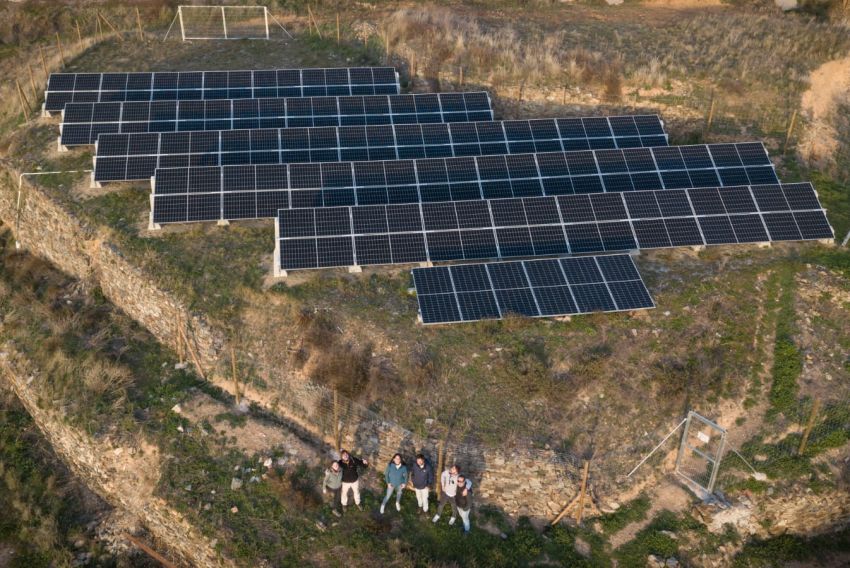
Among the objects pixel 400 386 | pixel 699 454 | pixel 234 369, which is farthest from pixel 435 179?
pixel 699 454

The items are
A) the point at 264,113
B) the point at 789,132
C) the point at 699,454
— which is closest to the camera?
the point at 699,454

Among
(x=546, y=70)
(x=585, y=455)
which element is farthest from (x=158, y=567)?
(x=546, y=70)

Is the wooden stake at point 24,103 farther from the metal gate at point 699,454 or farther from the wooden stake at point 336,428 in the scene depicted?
the metal gate at point 699,454

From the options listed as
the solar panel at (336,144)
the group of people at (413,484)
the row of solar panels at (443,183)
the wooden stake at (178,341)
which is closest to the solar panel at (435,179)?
the row of solar panels at (443,183)

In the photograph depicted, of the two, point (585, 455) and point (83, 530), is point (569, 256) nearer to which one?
point (585, 455)

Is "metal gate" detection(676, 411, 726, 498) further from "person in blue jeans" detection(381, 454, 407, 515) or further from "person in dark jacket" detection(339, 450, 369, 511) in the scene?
"person in dark jacket" detection(339, 450, 369, 511)

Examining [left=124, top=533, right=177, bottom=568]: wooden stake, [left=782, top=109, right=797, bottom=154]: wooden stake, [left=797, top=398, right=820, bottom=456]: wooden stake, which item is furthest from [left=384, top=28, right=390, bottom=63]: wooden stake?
[left=797, top=398, right=820, bottom=456]: wooden stake

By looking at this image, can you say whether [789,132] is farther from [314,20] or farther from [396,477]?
[314,20]
